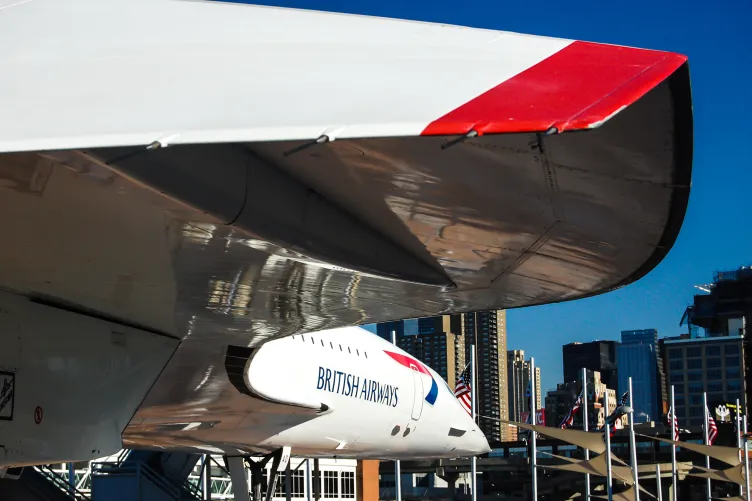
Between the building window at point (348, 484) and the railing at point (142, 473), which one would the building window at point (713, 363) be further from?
the railing at point (142, 473)

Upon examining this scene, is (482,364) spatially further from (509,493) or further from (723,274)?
(509,493)

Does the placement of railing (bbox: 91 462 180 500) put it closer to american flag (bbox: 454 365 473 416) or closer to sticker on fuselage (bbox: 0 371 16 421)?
american flag (bbox: 454 365 473 416)

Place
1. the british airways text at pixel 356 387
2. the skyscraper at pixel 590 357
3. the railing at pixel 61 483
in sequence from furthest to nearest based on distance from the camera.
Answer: the skyscraper at pixel 590 357, the railing at pixel 61 483, the british airways text at pixel 356 387

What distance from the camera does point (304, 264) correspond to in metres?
5.61

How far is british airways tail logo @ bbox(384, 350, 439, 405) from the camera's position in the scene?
1367cm

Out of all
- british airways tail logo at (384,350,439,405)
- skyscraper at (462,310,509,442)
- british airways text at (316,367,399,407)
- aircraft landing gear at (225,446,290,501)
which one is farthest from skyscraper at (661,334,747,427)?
british airways text at (316,367,399,407)

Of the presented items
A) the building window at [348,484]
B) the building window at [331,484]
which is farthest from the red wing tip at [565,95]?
the building window at [348,484]

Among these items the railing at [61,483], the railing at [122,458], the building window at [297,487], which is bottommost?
the building window at [297,487]

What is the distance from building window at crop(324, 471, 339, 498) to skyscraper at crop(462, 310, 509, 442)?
78684 mm

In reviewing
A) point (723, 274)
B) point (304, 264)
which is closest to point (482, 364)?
point (723, 274)

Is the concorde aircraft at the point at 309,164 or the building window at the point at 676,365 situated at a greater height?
the building window at the point at 676,365

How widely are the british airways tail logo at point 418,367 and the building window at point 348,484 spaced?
19876 millimetres

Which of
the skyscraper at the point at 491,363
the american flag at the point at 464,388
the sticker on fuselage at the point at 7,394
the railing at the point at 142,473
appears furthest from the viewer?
the skyscraper at the point at 491,363

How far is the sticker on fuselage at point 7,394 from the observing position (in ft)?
21.8
